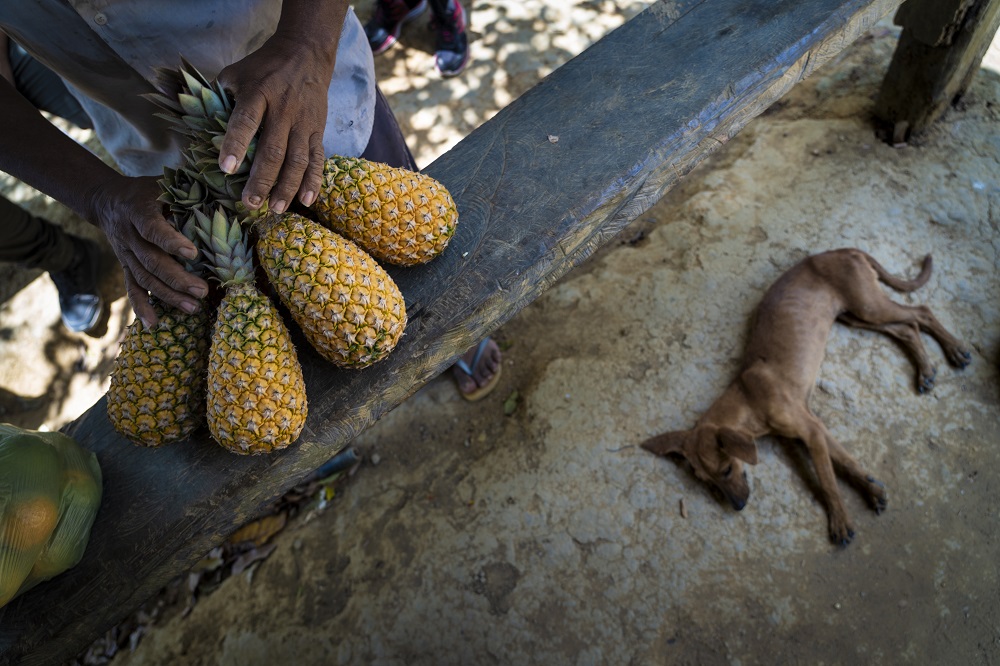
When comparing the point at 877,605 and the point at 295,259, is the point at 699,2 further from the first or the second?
the point at 877,605

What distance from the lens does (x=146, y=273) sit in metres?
1.71

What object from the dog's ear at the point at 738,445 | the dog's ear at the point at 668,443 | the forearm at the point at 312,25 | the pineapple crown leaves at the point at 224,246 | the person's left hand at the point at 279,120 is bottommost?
the dog's ear at the point at 668,443

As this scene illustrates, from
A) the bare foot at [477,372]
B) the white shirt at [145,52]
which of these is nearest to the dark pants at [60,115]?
the white shirt at [145,52]

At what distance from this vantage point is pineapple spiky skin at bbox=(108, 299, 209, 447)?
5.45 ft

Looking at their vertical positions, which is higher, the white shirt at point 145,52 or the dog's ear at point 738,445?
the white shirt at point 145,52

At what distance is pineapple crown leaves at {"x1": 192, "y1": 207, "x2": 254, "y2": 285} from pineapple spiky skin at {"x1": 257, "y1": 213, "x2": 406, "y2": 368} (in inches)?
2.1

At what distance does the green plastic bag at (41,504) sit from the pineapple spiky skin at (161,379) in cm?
28

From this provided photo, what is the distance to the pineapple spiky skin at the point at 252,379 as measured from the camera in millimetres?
1558

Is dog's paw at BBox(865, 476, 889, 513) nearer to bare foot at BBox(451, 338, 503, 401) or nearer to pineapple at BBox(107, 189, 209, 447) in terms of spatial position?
bare foot at BBox(451, 338, 503, 401)

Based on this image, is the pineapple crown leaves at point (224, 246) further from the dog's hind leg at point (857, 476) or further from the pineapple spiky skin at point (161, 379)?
the dog's hind leg at point (857, 476)

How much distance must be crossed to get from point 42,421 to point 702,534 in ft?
15.4

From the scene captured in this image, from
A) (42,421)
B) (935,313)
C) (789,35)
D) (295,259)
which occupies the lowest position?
(42,421)

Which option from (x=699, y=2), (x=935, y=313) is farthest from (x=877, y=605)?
(x=699, y=2)

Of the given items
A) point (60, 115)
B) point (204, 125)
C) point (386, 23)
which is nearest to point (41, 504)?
point (204, 125)
